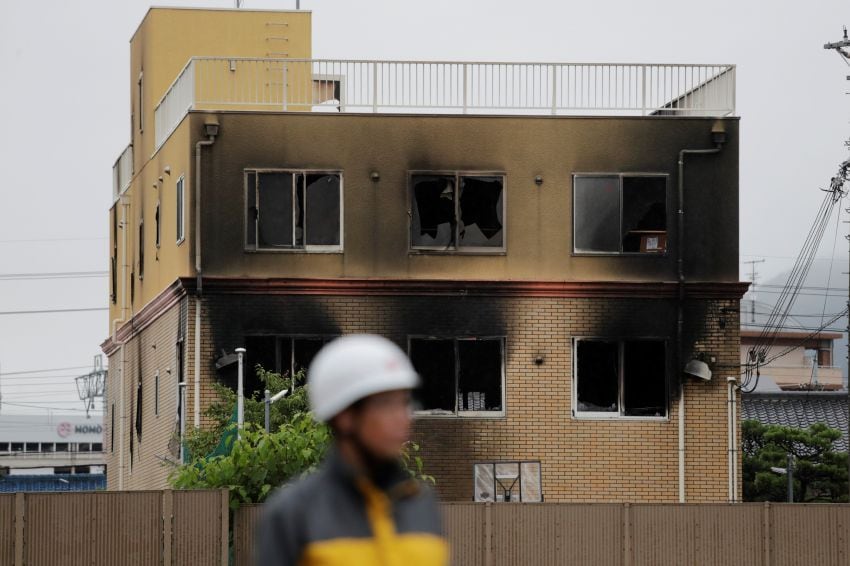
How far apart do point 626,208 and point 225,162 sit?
807cm

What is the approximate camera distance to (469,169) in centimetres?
3331

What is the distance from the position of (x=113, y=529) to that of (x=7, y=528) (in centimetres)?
168

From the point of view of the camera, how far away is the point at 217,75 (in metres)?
34.5

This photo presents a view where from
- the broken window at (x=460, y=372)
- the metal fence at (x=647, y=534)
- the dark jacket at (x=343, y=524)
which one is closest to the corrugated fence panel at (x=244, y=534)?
the metal fence at (x=647, y=534)

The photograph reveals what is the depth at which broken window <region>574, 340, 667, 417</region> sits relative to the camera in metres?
33.0

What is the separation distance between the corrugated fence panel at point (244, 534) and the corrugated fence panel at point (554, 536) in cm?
400

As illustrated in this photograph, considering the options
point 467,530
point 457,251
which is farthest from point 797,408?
point 467,530

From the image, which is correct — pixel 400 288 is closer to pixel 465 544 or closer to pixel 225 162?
pixel 225 162

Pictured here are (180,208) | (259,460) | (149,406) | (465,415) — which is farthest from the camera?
(149,406)

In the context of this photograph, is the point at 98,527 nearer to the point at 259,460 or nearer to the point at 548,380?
the point at 259,460

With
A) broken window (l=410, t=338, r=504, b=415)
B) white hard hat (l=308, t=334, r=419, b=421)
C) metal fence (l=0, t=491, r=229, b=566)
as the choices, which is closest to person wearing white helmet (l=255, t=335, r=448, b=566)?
white hard hat (l=308, t=334, r=419, b=421)

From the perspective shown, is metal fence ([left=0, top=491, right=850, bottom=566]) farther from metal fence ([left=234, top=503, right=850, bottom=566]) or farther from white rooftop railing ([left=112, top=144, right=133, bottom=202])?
white rooftop railing ([left=112, top=144, right=133, bottom=202])

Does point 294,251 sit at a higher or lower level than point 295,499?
higher

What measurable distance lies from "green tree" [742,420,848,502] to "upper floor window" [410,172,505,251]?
21215 millimetres
